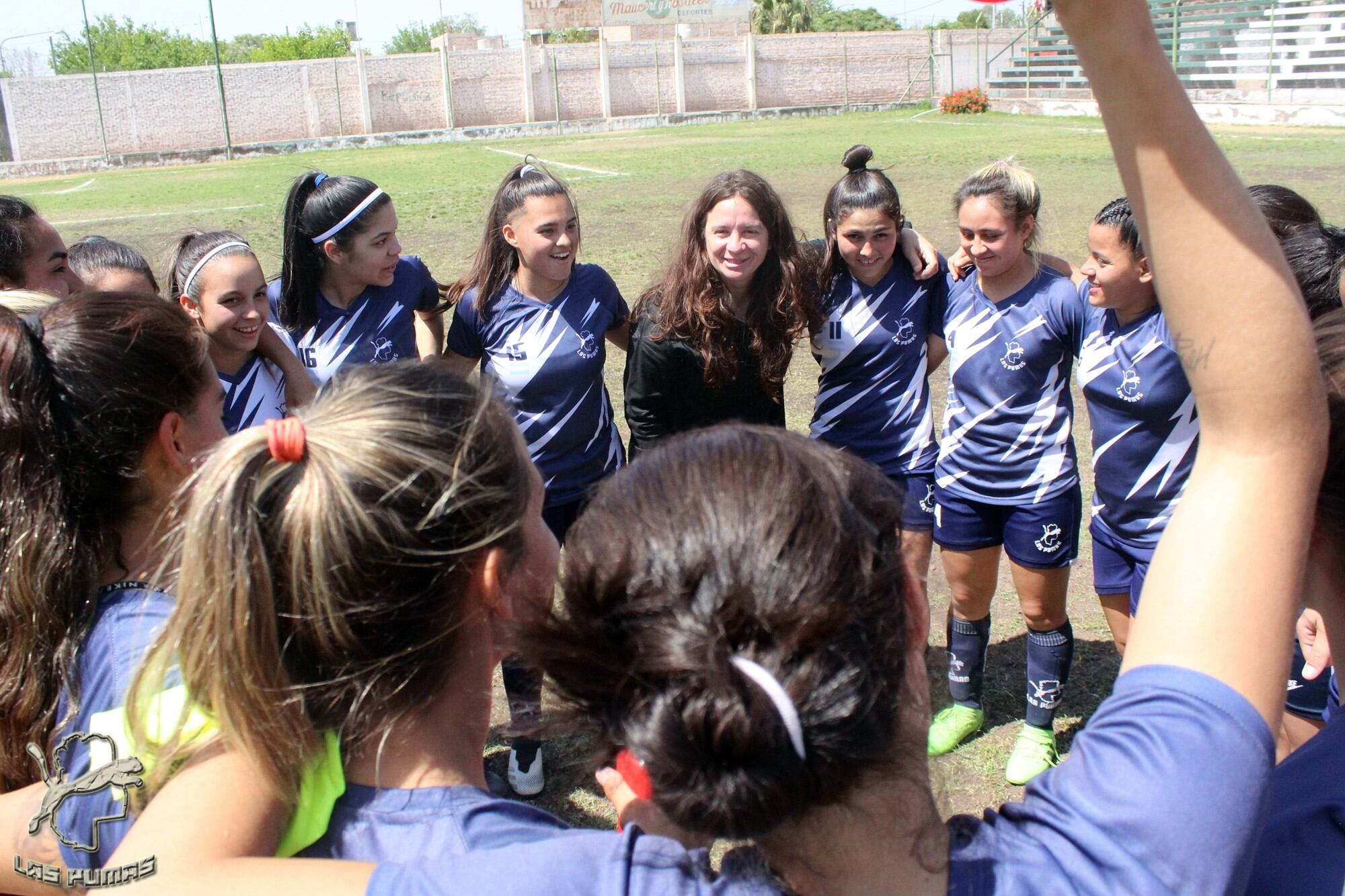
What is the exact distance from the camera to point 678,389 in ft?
12.2

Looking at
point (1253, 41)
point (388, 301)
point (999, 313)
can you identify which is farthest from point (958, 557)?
point (1253, 41)

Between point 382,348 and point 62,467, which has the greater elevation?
point 62,467

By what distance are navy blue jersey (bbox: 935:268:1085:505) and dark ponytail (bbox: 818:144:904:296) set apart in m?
0.50

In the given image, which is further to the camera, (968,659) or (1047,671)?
(968,659)

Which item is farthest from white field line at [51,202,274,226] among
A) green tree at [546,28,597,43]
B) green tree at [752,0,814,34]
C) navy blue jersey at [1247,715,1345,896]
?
green tree at [752,0,814,34]

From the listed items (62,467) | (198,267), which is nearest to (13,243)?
(198,267)

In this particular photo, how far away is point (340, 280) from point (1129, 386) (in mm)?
2655

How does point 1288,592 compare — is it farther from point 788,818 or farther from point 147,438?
point 147,438

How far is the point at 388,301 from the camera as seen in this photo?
13.0 ft

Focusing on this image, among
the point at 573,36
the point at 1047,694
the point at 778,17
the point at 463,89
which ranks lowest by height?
the point at 1047,694

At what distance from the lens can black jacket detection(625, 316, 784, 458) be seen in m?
3.66

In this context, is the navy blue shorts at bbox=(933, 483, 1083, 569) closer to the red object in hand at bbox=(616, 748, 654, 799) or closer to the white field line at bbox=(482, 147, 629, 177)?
the red object in hand at bbox=(616, 748, 654, 799)

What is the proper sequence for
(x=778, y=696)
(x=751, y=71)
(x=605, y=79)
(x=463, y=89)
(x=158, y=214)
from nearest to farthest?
(x=778, y=696), (x=158, y=214), (x=463, y=89), (x=605, y=79), (x=751, y=71)

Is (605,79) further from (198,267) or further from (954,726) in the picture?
(954,726)
